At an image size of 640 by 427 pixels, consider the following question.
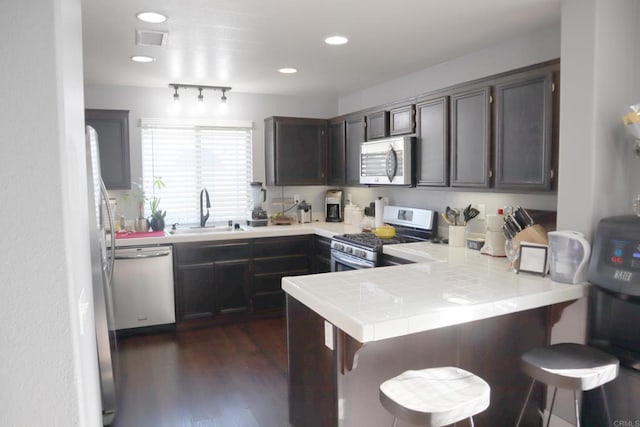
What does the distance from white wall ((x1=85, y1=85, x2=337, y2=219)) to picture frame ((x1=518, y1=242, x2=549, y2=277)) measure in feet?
10.8

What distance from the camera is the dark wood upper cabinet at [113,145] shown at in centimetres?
436

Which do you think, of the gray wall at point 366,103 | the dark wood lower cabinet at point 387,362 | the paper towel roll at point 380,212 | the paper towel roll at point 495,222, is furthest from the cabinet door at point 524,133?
the paper towel roll at point 380,212

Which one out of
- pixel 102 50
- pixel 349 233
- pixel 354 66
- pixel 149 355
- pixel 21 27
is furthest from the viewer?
pixel 349 233

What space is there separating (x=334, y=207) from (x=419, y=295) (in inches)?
131

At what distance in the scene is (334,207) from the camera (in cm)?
540

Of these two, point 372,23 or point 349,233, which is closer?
point 372,23

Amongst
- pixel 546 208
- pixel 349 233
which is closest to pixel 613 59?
pixel 546 208

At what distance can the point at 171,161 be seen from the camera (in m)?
4.89

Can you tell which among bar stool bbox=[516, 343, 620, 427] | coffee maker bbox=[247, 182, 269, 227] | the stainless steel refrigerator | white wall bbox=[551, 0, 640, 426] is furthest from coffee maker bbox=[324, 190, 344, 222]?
bar stool bbox=[516, 343, 620, 427]

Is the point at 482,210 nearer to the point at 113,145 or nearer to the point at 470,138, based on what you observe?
the point at 470,138

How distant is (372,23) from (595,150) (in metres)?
1.49

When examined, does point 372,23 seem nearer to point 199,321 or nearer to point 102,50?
point 102,50

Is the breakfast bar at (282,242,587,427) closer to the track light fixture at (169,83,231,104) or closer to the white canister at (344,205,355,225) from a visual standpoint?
the white canister at (344,205,355,225)

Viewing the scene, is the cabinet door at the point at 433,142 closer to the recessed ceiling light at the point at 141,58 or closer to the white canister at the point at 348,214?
the white canister at the point at 348,214
